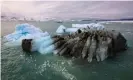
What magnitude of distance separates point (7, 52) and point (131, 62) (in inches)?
226

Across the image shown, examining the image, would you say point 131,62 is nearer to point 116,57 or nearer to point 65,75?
point 116,57

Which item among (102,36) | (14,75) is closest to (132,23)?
(102,36)

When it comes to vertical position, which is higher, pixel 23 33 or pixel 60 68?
pixel 23 33

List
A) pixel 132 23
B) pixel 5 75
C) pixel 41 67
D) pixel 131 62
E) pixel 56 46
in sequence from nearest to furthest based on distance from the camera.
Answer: pixel 5 75 → pixel 41 67 → pixel 131 62 → pixel 56 46 → pixel 132 23

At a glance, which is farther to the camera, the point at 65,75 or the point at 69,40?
the point at 69,40

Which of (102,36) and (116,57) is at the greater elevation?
(102,36)

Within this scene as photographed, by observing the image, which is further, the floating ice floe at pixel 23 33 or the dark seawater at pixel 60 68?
the floating ice floe at pixel 23 33

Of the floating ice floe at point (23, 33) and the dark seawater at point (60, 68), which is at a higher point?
the floating ice floe at point (23, 33)

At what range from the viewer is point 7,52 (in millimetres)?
9531

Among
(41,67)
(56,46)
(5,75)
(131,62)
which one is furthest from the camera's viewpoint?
(56,46)

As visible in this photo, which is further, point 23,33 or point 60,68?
point 23,33

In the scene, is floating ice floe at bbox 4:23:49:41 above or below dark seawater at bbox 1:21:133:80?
above

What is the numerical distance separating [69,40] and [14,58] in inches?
107

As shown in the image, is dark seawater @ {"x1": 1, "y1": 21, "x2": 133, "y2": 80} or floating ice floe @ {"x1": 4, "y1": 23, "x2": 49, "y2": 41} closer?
dark seawater @ {"x1": 1, "y1": 21, "x2": 133, "y2": 80}
